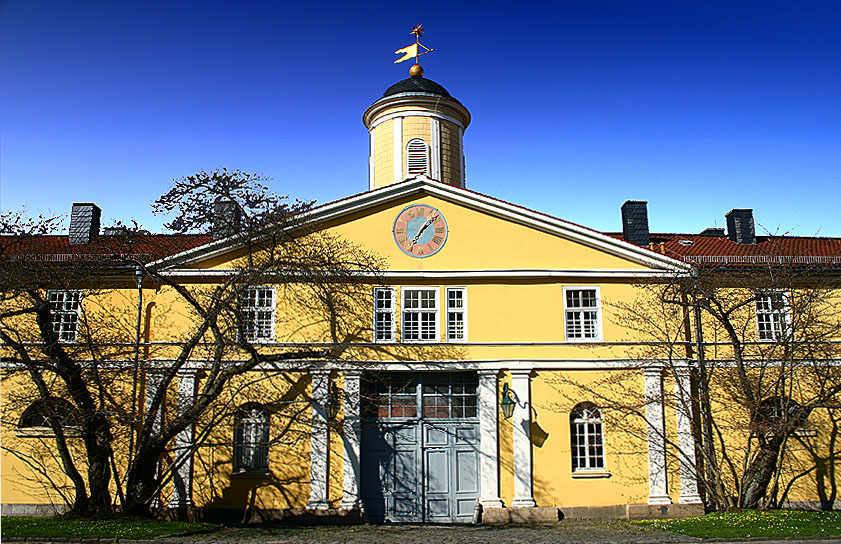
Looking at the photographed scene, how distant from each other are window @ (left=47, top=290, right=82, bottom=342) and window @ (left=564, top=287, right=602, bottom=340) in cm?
1237

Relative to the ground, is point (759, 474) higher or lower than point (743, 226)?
lower

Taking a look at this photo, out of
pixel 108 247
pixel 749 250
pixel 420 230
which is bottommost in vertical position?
pixel 108 247

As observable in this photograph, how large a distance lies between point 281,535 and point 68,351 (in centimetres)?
752

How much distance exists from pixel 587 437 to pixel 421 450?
4157 mm

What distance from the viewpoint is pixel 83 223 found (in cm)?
2270

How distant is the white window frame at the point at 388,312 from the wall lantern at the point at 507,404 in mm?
3063

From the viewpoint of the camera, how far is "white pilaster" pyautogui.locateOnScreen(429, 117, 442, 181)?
24.6m

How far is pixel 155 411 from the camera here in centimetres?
1659

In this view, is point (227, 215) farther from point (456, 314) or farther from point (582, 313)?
point (582, 313)

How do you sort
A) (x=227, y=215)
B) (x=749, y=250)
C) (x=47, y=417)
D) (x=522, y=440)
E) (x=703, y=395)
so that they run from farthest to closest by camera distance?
(x=749, y=250) < (x=703, y=395) < (x=522, y=440) < (x=227, y=215) < (x=47, y=417)

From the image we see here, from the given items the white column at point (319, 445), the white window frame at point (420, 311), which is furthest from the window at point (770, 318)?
the white column at point (319, 445)

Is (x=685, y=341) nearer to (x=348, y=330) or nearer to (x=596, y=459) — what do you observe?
(x=596, y=459)

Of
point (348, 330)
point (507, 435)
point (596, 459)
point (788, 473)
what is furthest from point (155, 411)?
point (788, 473)

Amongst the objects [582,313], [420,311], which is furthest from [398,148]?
[582,313]
